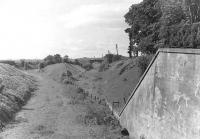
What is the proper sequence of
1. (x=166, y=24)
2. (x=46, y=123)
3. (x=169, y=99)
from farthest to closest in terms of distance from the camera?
1. (x=166, y=24)
2. (x=46, y=123)
3. (x=169, y=99)

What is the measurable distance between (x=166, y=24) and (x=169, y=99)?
1319 centimetres

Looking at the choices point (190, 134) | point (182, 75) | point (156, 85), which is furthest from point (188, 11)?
point (190, 134)

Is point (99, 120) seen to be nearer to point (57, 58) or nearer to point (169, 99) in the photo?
point (169, 99)

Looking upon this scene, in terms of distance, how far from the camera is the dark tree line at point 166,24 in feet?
68.1

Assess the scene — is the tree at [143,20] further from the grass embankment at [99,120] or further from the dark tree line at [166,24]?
the grass embankment at [99,120]

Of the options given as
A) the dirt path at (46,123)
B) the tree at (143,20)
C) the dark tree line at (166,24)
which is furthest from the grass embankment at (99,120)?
the tree at (143,20)

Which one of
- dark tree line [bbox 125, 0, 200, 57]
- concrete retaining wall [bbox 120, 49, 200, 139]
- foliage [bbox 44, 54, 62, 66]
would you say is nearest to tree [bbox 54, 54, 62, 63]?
foliage [bbox 44, 54, 62, 66]

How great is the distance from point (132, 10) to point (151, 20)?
3.66 meters

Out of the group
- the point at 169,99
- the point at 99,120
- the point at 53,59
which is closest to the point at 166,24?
the point at 99,120

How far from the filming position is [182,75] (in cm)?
1301

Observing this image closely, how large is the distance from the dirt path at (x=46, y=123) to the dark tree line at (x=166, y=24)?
8551 mm

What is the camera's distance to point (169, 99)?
14258mm

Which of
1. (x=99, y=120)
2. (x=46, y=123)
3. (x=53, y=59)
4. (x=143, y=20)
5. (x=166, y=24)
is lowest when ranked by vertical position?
(x=46, y=123)

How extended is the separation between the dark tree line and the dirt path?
28.1 feet
